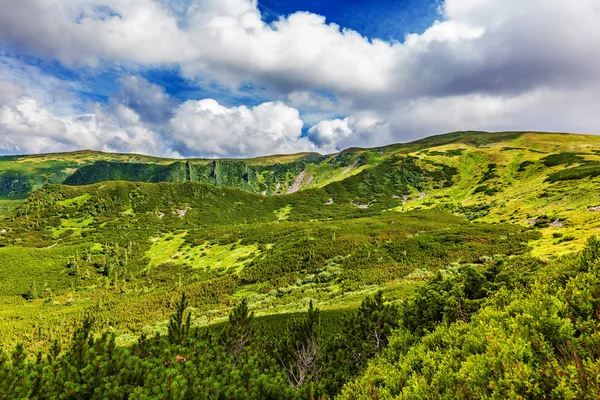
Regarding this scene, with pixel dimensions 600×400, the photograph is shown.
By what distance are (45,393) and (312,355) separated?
9.59 m

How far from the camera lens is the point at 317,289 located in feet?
161

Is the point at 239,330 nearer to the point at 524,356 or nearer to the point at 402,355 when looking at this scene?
the point at 402,355

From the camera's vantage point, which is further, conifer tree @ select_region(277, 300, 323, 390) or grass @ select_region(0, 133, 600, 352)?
grass @ select_region(0, 133, 600, 352)

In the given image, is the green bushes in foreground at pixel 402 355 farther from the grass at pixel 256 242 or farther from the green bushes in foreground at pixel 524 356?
the grass at pixel 256 242

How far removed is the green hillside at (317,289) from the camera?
23.6 feet

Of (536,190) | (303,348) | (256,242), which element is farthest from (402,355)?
(536,190)

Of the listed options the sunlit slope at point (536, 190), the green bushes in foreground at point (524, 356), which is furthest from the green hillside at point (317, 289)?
the sunlit slope at point (536, 190)

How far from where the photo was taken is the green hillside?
719 cm

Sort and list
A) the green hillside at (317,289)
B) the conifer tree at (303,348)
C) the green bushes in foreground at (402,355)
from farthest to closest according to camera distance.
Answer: the conifer tree at (303,348) → the green hillside at (317,289) → the green bushes in foreground at (402,355)

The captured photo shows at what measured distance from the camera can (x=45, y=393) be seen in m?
7.84

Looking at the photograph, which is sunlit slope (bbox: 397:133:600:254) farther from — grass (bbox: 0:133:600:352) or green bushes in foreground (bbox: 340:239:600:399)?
green bushes in foreground (bbox: 340:239:600:399)

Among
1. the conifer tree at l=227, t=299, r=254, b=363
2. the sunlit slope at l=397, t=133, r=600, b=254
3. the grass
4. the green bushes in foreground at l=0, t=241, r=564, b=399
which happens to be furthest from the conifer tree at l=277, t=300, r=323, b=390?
the sunlit slope at l=397, t=133, r=600, b=254

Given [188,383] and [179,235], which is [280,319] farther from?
[179,235]

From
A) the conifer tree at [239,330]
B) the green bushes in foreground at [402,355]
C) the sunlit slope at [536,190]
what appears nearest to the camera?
the green bushes in foreground at [402,355]
